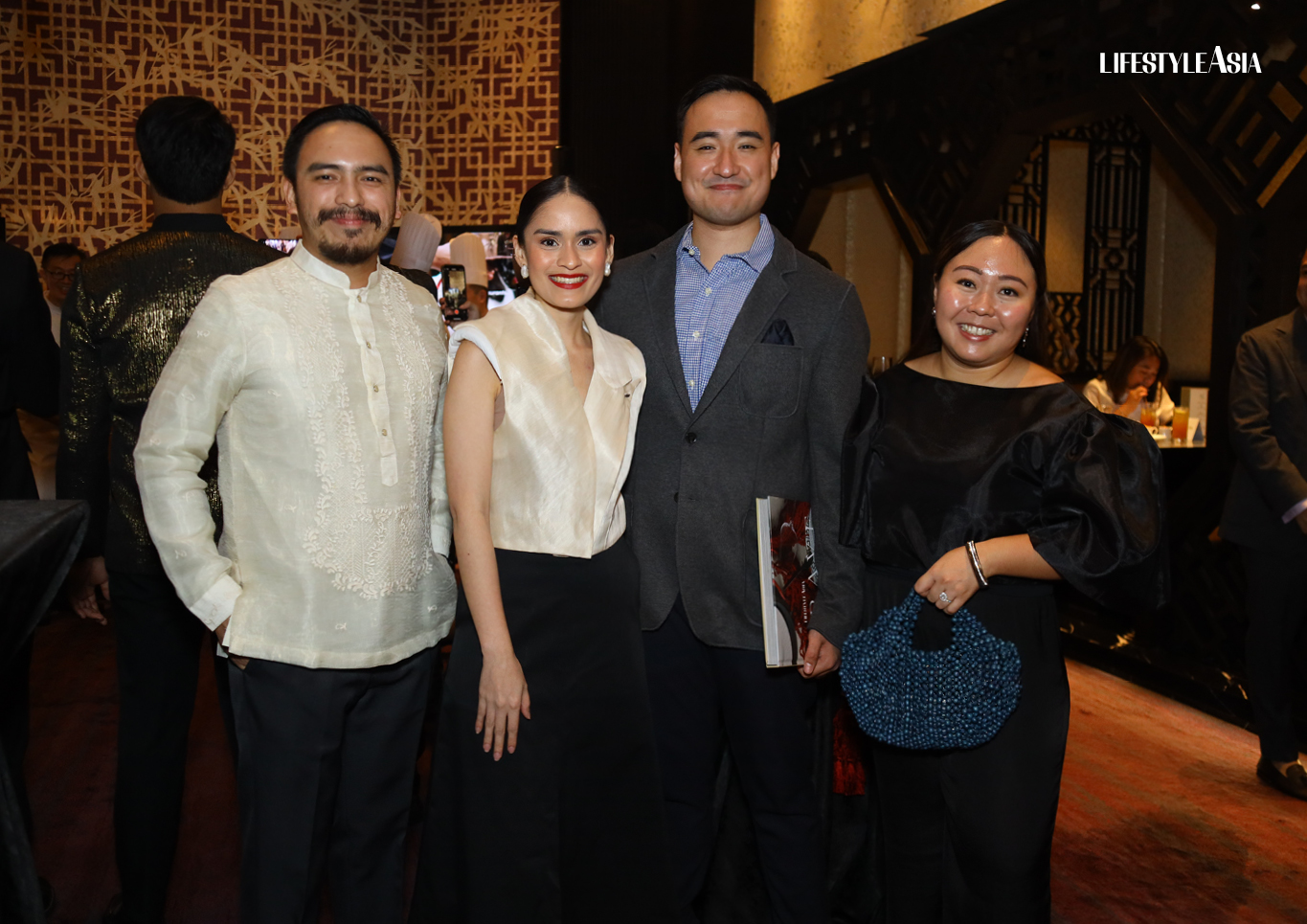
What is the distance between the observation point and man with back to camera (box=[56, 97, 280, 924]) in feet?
7.26

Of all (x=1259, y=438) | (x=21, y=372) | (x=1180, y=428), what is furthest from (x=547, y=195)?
(x=1180, y=428)

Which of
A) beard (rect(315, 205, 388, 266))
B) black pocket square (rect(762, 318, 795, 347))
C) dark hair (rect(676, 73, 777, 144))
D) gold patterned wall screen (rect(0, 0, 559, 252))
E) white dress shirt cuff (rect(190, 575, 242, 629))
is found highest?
gold patterned wall screen (rect(0, 0, 559, 252))

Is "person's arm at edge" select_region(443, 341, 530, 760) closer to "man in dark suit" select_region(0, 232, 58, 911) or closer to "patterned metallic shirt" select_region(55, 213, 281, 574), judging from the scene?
"patterned metallic shirt" select_region(55, 213, 281, 574)

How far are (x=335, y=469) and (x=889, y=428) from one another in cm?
101

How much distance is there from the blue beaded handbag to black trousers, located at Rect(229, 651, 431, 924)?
2.69ft

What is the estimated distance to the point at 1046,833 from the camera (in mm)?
1946

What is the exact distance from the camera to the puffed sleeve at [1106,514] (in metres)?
1.84

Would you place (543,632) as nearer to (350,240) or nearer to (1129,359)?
(350,240)

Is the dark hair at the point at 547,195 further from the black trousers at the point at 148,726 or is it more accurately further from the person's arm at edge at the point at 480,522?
the black trousers at the point at 148,726

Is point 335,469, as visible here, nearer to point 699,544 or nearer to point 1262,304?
point 699,544

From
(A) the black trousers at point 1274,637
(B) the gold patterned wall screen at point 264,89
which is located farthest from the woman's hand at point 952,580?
(B) the gold patterned wall screen at point 264,89

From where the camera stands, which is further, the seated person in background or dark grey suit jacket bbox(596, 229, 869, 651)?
the seated person in background

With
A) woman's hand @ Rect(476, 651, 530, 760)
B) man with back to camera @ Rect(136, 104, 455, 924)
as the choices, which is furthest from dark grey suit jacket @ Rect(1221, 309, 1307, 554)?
man with back to camera @ Rect(136, 104, 455, 924)

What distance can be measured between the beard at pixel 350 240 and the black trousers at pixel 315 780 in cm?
70
